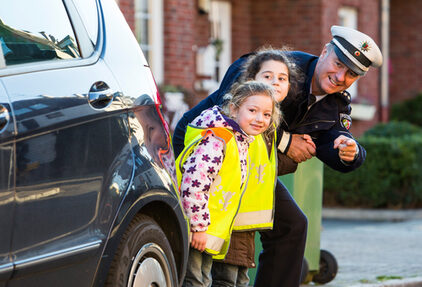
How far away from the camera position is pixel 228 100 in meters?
5.10

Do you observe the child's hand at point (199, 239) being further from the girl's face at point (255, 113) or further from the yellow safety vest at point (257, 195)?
the girl's face at point (255, 113)

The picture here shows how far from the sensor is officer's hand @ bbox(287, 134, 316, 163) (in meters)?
5.50

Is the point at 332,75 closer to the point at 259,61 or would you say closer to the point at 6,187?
the point at 259,61

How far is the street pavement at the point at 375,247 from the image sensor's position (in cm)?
755

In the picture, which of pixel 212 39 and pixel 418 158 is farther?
pixel 212 39

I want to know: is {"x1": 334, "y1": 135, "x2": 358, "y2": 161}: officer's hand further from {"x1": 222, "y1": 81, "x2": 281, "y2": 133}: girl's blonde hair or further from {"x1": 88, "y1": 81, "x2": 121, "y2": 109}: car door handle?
{"x1": 88, "y1": 81, "x2": 121, "y2": 109}: car door handle

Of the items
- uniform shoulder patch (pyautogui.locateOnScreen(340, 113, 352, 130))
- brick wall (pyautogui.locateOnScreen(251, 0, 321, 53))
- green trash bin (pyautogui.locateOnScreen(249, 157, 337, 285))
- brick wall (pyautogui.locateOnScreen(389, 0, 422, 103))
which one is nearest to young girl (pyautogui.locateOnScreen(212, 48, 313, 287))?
uniform shoulder patch (pyautogui.locateOnScreen(340, 113, 352, 130))

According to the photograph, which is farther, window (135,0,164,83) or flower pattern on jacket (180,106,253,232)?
window (135,0,164,83)

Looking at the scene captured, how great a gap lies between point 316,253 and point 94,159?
374 cm

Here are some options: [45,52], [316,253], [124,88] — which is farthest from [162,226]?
[316,253]

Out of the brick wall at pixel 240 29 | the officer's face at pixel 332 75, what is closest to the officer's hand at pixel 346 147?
the officer's face at pixel 332 75

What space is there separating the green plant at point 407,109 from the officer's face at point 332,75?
16285 mm

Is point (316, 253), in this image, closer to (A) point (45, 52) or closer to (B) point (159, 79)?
(A) point (45, 52)

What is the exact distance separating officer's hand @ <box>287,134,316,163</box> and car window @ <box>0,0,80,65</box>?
1.88 meters
